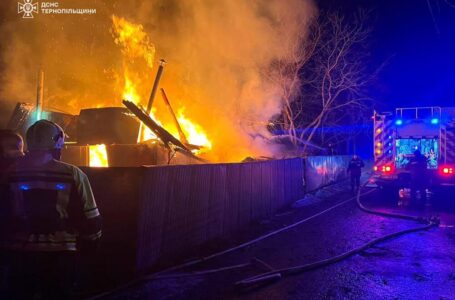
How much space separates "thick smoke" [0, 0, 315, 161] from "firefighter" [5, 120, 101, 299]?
13.7 meters

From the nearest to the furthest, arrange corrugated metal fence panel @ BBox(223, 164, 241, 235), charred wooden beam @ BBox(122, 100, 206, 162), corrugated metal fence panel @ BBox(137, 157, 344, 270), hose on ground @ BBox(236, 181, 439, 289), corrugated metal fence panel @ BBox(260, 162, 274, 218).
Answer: hose on ground @ BBox(236, 181, 439, 289), corrugated metal fence panel @ BBox(137, 157, 344, 270), corrugated metal fence panel @ BBox(223, 164, 241, 235), corrugated metal fence panel @ BBox(260, 162, 274, 218), charred wooden beam @ BBox(122, 100, 206, 162)

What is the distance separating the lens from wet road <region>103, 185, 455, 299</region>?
4.53 m

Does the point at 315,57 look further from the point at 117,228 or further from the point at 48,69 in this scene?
the point at 117,228

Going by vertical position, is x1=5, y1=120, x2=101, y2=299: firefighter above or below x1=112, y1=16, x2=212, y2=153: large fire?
below

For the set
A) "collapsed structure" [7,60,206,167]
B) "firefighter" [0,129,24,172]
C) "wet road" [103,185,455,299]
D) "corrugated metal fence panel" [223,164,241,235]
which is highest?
"collapsed structure" [7,60,206,167]

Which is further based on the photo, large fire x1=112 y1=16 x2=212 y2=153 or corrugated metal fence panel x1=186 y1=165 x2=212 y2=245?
large fire x1=112 y1=16 x2=212 y2=153

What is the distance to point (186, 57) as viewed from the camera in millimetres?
17188

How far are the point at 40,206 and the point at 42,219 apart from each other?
94mm

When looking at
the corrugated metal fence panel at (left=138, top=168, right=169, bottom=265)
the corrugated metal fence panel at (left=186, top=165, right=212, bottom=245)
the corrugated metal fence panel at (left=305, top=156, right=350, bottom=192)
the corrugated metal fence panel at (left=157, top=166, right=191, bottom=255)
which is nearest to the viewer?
the corrugated metal fence panel at (left=138, top=168, right=169, bottom=265)

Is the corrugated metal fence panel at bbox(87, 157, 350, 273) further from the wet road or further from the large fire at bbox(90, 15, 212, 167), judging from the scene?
the large fire at bbox(90, 15, 212, 167)

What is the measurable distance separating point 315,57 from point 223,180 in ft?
46.4


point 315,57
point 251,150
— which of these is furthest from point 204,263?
point 315,57

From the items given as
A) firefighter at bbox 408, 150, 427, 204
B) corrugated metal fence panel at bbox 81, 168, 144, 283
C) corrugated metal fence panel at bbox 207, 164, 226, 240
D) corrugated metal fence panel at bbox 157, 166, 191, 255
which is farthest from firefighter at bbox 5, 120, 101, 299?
firefighter at bbox 408, 150, 427, 204

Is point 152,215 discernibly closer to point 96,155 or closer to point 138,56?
point 96,155
